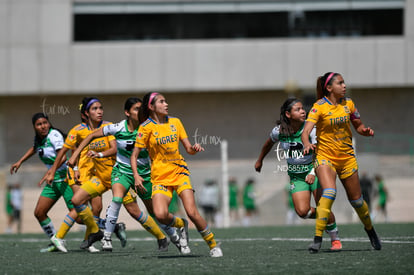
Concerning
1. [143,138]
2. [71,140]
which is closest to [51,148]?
[71,140]

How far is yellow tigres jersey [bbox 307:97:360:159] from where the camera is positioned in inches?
347

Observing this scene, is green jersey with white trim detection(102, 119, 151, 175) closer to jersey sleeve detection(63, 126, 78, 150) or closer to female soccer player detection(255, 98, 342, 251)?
jersey sleeve detection(63, 126, 78, 150)

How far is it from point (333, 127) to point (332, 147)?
23 centimetres

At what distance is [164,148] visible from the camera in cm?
865

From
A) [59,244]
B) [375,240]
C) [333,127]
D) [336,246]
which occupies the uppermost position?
[333,127]

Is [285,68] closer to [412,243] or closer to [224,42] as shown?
[224,42]

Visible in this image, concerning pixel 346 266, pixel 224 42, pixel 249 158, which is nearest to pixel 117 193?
pixel 346 266

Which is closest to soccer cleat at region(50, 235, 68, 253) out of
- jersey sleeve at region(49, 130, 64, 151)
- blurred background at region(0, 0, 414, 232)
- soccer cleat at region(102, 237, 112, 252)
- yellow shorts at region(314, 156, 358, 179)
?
soccer cleat at region(102, 237, 112, 252)

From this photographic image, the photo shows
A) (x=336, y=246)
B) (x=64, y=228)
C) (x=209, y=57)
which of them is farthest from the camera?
(x=209, y=57)

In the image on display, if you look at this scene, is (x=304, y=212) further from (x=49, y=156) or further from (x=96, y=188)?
(x=49, y=156)

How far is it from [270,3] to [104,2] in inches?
298

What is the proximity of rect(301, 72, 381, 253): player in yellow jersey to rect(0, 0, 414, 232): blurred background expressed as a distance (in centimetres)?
2511

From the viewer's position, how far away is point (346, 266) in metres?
7.11

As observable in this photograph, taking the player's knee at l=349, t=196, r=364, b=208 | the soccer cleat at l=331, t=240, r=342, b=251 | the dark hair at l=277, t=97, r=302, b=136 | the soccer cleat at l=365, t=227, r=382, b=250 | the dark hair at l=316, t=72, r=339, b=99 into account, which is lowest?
the soccer cleat at l=331, t=240, r=342, b=251
